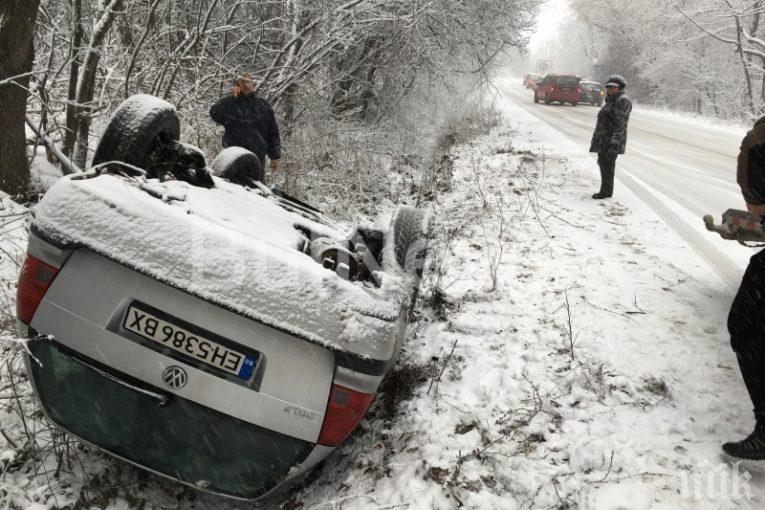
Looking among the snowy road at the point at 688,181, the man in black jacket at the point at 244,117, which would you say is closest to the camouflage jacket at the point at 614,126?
the snowy road at the point at 688,181

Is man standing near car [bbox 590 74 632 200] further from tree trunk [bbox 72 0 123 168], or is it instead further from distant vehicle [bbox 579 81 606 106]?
distant vehicle [bbox 579 81 606 106]

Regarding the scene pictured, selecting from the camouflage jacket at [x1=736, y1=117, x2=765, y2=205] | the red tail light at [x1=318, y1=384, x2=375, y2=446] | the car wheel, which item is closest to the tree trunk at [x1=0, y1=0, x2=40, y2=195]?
the car wheel

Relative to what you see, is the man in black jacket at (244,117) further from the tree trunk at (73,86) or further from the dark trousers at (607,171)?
the dark trousers at (607,171)

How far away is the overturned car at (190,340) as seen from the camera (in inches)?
62.0

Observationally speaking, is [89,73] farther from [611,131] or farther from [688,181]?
[688,181]

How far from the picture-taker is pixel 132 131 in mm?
2459

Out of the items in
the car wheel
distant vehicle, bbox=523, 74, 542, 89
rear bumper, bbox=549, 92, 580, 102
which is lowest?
the car wheel

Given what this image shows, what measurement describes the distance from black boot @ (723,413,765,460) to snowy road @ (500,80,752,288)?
211 cm

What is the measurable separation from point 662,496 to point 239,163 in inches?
134

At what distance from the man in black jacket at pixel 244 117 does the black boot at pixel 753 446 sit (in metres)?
4.49

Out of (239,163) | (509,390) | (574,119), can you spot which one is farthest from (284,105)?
(574,119)

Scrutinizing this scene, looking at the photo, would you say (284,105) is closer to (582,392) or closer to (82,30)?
(82,30)

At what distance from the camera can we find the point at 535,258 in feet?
14.0

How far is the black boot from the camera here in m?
1.97
